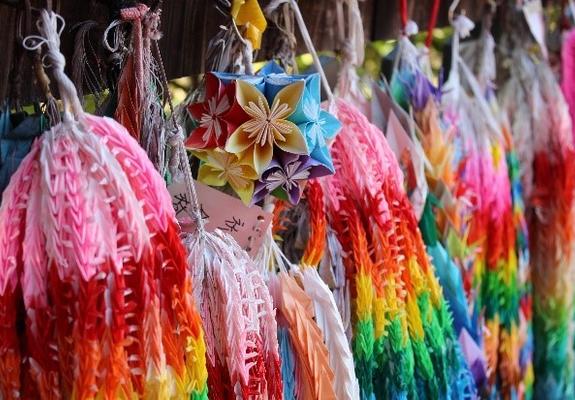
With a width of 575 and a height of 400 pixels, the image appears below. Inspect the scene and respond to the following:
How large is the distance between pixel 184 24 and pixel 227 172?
0.22 meters

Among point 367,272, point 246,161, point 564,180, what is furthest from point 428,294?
point 564,180

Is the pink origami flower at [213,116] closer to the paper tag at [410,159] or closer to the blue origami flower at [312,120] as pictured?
the blue origami flower at [312,120]

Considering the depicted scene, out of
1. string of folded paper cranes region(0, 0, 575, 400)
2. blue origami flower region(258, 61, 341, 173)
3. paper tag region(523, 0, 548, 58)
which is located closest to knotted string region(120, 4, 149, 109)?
string of folded paper cranes region(0, 0, 575, 400)

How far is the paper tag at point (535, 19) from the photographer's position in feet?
3.62

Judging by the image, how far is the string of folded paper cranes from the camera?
1.90 ft

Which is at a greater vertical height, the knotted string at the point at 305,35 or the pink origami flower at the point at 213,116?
the knotted string at the point at 305,35

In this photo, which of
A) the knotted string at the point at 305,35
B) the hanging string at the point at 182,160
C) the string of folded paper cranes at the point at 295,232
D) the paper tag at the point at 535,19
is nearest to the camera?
the string of folded paper cranes at the point at 295,232

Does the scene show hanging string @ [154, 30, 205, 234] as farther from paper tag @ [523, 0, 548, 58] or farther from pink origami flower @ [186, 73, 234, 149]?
paper tag @ [523, 0, 548, 58]

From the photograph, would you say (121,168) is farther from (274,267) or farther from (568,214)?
(568,214)

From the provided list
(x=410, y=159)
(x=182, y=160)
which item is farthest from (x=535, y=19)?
(x=182, y=160)

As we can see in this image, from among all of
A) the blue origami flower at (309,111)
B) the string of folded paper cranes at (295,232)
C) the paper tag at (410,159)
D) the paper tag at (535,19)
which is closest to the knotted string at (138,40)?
the string of folded paper cranes at (295,232)

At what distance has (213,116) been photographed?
0.72 m

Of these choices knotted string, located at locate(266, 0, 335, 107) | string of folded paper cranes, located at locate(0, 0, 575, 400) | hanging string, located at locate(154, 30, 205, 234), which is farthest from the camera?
knotted string, located at locate(266, 0, 335, 107)

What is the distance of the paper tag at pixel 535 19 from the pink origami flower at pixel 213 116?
551mm
